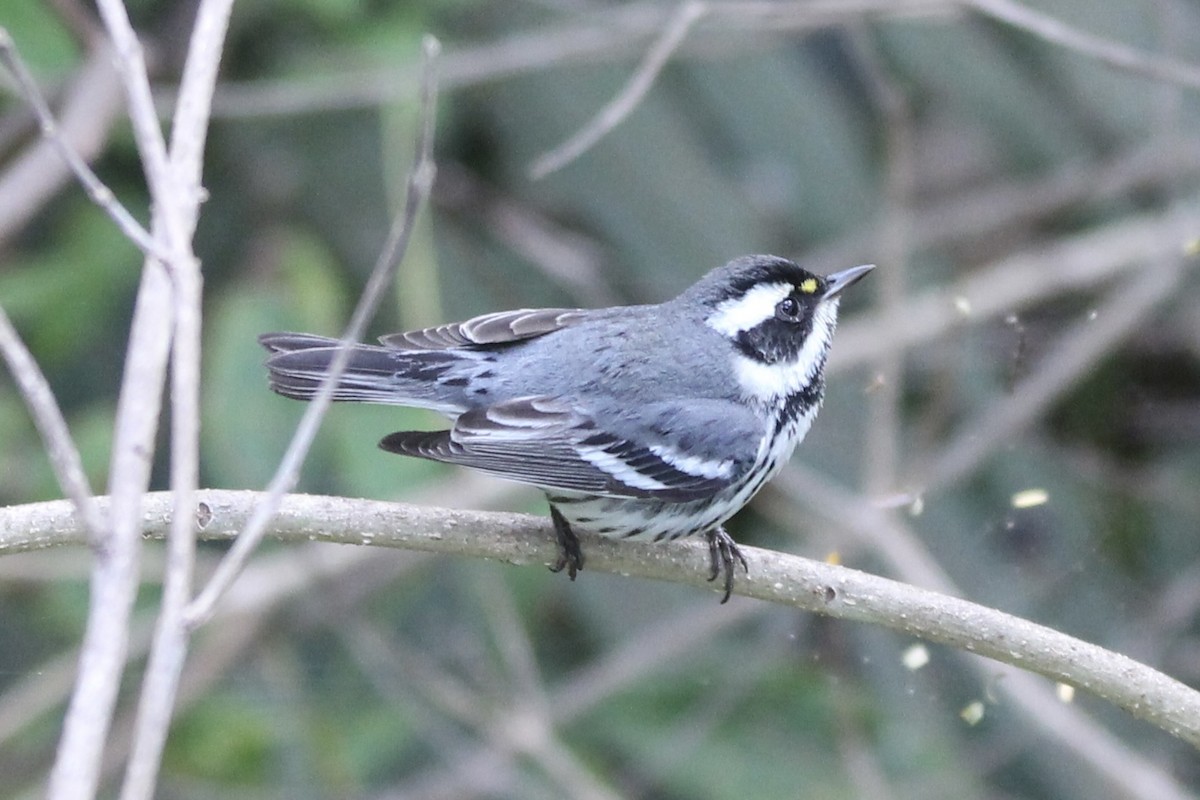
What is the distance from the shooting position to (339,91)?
4.61 metres

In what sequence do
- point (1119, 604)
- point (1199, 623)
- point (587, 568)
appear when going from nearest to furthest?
point (587, 568)
point (1119, 604)
point (1199, 623)

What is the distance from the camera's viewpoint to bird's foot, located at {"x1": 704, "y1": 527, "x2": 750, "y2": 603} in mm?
2900

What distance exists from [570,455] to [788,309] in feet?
2.22

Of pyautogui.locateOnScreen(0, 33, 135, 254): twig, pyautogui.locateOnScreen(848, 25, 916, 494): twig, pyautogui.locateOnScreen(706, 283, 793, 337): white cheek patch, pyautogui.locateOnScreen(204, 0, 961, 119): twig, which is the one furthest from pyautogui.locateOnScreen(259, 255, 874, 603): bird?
pyautogui.locateOnScreen(0, 33, 135, 254): twig

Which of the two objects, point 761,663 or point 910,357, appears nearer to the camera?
point 761,663

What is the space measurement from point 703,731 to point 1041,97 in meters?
3.03

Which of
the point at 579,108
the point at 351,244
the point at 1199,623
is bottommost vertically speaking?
the point at 1199,623

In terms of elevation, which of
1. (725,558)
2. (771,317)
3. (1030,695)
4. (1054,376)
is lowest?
(1030,695)

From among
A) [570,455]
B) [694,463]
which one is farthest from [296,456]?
[694,463]

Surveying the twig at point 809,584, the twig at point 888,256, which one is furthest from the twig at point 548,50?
the twig at point 809,584

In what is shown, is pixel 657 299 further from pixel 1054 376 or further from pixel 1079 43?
pixel 1079 43

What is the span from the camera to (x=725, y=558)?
2984 millimetres

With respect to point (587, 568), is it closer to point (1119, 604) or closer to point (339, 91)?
point (339, 91)

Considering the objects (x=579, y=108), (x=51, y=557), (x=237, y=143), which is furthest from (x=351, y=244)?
(x=51, y=557)
